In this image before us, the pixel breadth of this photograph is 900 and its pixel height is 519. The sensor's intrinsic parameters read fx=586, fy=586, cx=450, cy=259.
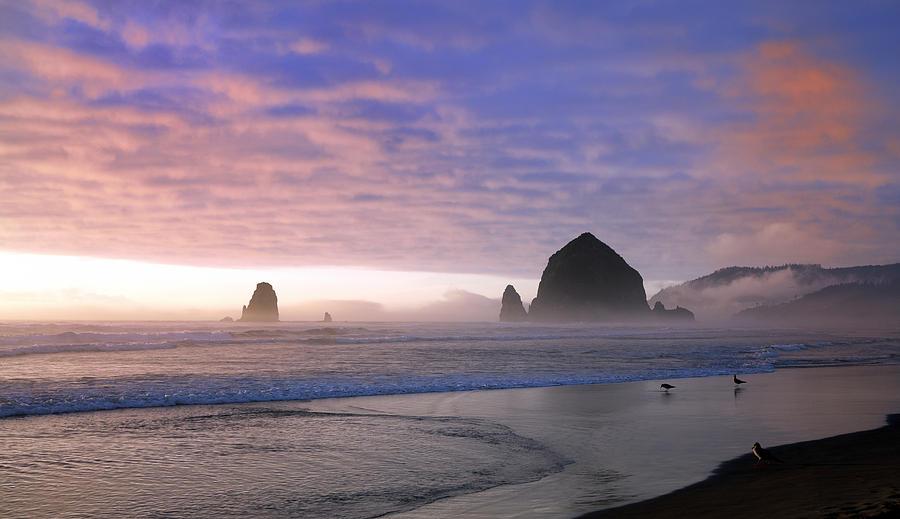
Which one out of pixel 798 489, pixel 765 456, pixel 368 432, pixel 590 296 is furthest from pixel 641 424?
pixel 590 296

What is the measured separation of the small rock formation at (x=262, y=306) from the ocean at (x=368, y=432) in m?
146

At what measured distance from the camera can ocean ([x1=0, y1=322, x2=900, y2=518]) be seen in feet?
27.9

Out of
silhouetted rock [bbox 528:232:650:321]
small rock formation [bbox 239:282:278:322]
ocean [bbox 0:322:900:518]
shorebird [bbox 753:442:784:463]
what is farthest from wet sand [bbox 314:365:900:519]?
silhouetted rock [bbox 528:232:650:321]

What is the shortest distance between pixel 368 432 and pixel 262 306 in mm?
167946

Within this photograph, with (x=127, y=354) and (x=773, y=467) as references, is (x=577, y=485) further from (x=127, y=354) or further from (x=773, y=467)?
(x=127, y=354)

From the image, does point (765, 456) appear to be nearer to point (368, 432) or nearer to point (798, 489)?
point (798, 489)

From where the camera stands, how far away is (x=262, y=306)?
566ft

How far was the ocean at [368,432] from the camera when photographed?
8.51 m

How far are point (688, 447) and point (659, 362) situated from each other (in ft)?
81.6

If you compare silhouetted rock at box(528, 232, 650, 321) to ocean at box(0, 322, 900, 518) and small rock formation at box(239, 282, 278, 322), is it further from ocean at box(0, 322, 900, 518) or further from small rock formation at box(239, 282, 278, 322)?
ocean at box(0, 322, 900, 518)

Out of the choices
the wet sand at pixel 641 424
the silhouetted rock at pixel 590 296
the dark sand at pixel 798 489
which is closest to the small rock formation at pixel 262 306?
the silhouetted rock at pixel 590 296

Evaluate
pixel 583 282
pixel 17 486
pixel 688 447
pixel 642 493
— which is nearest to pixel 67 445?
pixel 17 486

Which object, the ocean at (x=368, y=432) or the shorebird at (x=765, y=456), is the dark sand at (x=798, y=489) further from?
the ocean at (x=368, y=432)

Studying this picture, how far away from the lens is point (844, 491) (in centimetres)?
821
